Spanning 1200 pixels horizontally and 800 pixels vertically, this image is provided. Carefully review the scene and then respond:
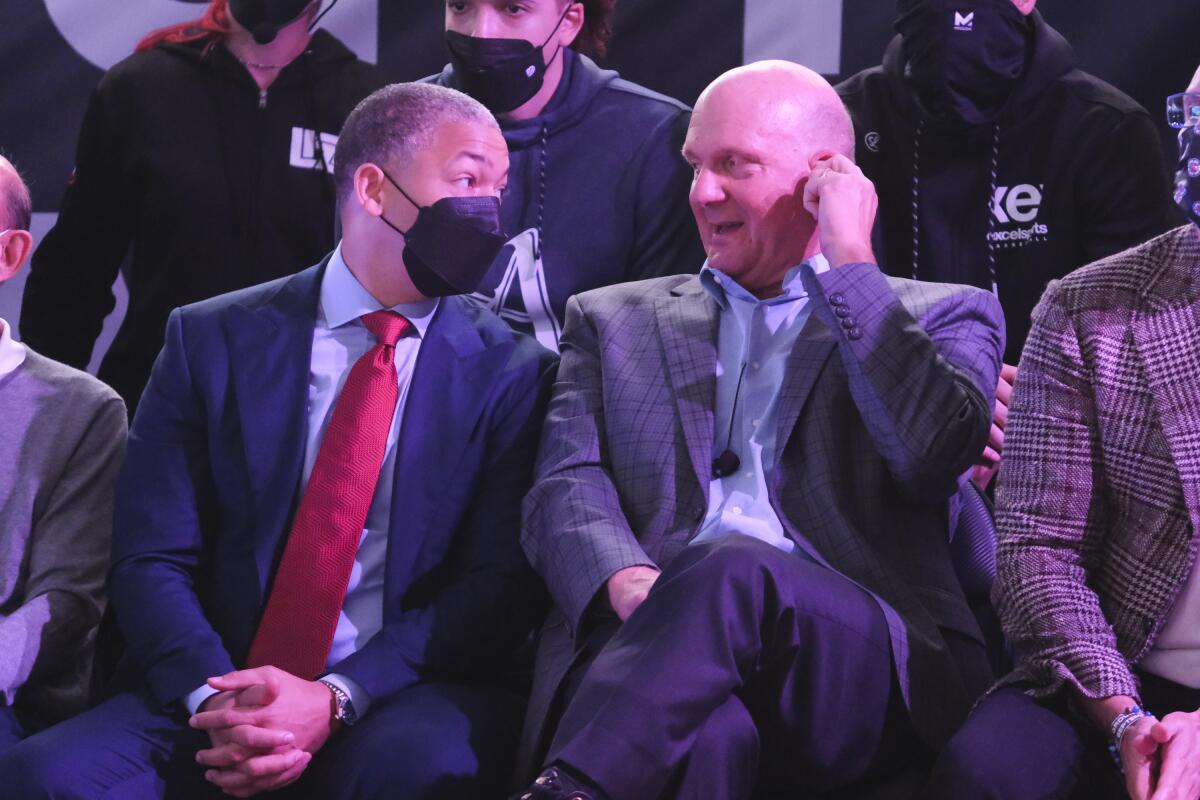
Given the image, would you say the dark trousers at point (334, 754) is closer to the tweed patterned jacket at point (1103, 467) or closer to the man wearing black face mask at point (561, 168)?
the tweed patterned jacket at point (1103, 467)

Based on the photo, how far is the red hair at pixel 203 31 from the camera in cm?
355

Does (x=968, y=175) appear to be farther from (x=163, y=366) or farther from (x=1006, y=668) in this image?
(x=163, y=366)

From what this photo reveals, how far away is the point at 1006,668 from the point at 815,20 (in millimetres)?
1577

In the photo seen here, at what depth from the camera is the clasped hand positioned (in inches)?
90.8

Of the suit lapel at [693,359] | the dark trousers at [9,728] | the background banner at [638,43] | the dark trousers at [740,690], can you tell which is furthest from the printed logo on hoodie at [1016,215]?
the dark trousers at [9,728]

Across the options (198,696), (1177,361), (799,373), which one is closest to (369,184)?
(799,373)

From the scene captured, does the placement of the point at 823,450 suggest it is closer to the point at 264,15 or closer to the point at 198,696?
the point at 198,696

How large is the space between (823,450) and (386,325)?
2.48 feet

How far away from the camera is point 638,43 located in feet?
12.1

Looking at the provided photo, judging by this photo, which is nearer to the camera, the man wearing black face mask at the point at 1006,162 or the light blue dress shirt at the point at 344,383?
the light blue dress shirt at the point at 344,383

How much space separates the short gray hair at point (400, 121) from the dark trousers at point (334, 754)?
0.95 metres

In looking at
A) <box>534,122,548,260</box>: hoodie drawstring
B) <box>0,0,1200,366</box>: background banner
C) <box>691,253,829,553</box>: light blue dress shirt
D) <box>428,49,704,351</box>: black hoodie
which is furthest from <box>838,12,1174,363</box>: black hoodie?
<box>534,122,548,260</box>: hoodie drawstring

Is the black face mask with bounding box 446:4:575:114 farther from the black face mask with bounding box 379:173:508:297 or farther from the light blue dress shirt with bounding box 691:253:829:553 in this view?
the light blue dress shirt with bounding box 691:253:829:553

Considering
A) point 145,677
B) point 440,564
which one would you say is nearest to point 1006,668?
point 440,564
